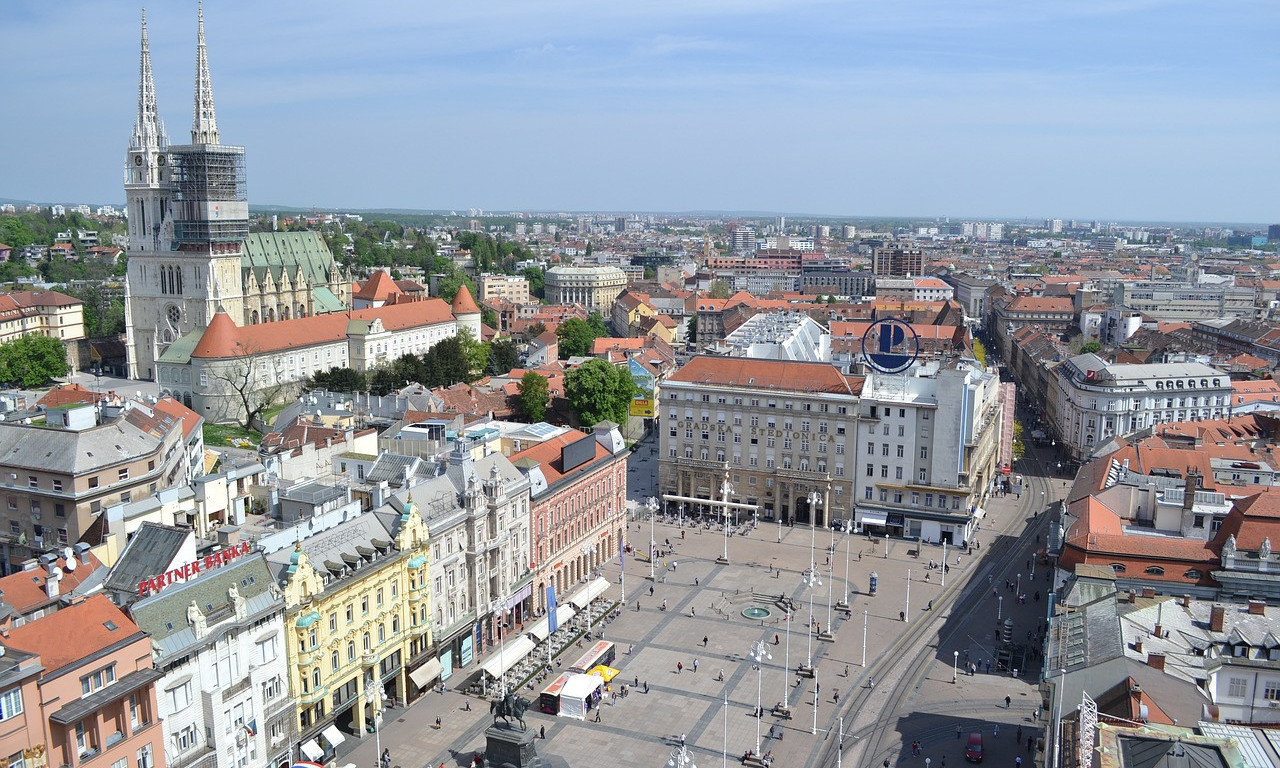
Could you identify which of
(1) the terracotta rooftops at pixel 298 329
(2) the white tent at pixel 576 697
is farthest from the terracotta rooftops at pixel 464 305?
(2) the white tent at pixel 576 697

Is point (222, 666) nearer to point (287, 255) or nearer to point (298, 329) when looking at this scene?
point (298, 329)

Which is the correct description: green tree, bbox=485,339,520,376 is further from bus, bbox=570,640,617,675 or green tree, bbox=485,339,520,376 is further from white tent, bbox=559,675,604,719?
white tent, bbox=559,675,604,719

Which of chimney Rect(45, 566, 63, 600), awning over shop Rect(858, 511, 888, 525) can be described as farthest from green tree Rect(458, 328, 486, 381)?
chimney Rect(45, 566, 63, 600)

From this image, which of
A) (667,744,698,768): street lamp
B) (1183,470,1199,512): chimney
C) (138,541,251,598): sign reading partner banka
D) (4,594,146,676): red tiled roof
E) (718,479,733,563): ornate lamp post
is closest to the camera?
(4,594,146,676): red tiled roof

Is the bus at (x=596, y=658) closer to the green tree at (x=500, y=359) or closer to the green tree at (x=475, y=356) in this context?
the green tree at (x=475, y=356)

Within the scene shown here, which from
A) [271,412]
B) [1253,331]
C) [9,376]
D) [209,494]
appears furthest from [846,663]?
[1253,331]

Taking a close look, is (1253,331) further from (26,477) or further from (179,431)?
(26,477)
